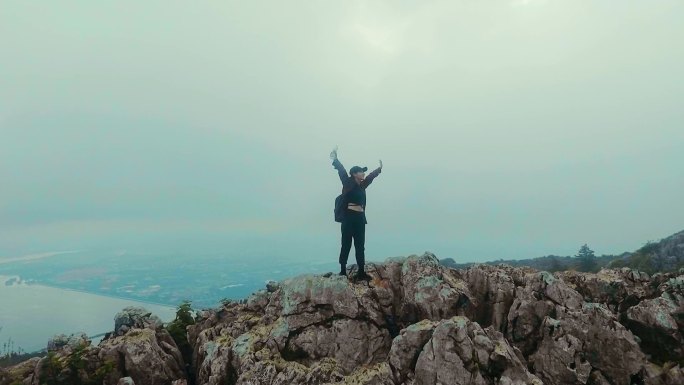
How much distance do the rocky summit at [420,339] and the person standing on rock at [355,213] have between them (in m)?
1.35

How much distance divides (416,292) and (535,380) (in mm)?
6040

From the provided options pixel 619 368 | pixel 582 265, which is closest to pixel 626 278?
pixel 619 368

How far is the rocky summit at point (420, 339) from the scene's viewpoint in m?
15.3

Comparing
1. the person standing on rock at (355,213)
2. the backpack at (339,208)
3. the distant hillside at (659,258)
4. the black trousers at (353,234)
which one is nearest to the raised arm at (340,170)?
the person standing on rock at (355,213)

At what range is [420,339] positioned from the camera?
614 inches

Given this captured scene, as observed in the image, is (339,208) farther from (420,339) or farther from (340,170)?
(420,339)

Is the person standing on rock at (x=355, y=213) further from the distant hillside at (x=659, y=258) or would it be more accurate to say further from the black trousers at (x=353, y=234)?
the distant hillside at (x=659, y=258)

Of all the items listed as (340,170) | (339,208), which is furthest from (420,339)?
(340,170)

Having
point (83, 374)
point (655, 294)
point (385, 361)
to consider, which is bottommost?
point (83, 374)

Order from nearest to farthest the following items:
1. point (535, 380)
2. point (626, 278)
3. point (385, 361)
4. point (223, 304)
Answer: point (535, 380), point (385, 361), point (626, 278), point (223, 304)

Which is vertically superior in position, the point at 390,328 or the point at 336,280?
the point at 336,280

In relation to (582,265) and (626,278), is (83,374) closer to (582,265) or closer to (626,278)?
(626,278)

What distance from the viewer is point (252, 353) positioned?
16.9 m

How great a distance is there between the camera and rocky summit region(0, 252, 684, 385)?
50.3 feet
